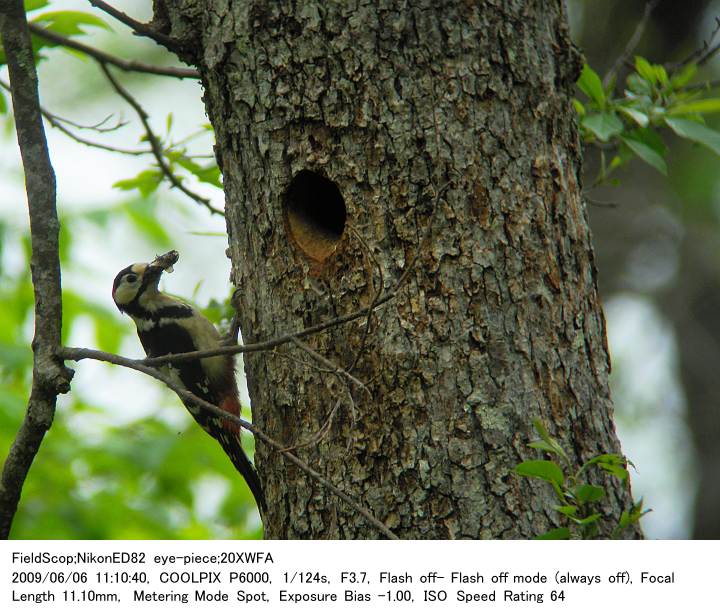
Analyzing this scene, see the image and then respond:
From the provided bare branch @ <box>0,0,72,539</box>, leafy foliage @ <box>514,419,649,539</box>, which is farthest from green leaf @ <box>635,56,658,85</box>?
bare branch @ <box>0,0,72,539</box>

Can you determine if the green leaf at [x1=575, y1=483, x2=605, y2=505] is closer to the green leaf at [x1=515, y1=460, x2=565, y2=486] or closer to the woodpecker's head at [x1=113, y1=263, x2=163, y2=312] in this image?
the green leaf at [x1=515, y1=460, x2=565, y2=486]

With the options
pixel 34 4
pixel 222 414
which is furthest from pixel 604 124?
pixel 34 4

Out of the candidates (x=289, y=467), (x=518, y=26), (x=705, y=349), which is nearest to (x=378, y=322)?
(x=289, y=467)

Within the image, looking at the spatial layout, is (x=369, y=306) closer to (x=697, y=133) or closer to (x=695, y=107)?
(x=697, y=133)

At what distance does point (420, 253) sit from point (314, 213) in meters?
0.55

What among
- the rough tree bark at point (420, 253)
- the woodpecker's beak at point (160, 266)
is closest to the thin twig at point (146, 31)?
the rough tree bark at point (420, 253)

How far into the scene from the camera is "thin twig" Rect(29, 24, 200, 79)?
3061mm

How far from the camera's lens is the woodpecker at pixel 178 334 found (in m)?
4.39

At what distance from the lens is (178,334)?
14.5ft

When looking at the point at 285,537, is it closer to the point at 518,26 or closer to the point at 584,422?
the point at 584,422

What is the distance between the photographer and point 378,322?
2.50 m

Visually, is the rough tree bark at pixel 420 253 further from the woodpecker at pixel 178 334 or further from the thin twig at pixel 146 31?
the woodpecker at pixel 178 334
